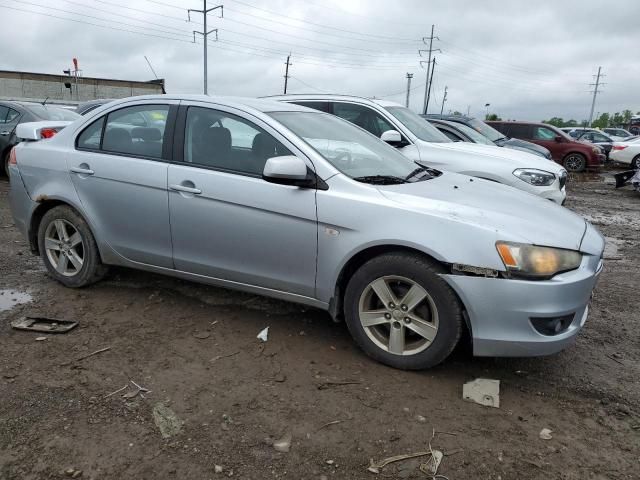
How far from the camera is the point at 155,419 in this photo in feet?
8.80

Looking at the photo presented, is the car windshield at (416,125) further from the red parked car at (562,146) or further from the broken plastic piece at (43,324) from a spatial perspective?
the red parked car at (562,146)

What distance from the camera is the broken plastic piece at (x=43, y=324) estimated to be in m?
3.64

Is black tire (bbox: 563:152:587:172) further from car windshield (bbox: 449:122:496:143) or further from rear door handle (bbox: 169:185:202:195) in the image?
rear door handle (bbox: 169:185:202:195)

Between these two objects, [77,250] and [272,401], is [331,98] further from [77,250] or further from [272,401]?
[272,401]

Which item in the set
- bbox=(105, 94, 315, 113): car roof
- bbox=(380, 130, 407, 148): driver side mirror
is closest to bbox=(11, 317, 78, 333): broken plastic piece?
bbox=(105, 94, 315, 113): car roof

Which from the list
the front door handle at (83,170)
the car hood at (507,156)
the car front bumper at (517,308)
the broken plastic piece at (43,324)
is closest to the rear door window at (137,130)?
Answer: the front door handle at (83,170)

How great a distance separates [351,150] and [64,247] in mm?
2566

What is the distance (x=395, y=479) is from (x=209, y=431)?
95 cm

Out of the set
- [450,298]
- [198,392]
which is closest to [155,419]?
[198,392]

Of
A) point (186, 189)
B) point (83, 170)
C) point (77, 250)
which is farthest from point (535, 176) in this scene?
point (77, 250)

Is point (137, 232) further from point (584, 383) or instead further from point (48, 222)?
point (584, 383)

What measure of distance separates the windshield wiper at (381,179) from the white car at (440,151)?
2.60 metres

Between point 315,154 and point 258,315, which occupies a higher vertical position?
point 315,154

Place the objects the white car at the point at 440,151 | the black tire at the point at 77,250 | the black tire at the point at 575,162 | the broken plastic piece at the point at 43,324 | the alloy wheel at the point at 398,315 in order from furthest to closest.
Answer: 1. the black tire at the point at 575,162
2. the white car at the point at 440,151
3. the black tire at the point at 77,250
4. the broken plastic piece at the point at 43,324
5. the alloy wheel at the point at 398,315
